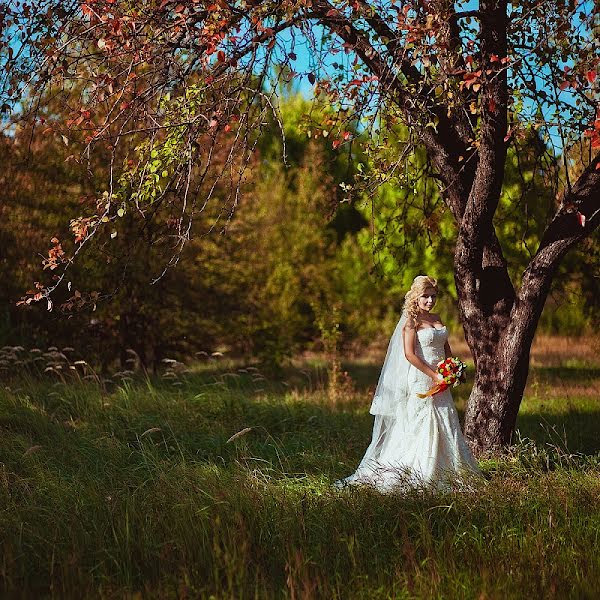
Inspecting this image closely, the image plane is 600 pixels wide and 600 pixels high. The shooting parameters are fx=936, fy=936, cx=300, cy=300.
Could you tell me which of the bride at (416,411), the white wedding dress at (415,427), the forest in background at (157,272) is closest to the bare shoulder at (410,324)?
the bride at (416,411)

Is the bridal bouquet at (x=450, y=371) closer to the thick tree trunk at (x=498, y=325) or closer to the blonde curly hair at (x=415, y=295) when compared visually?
the blonde curly hair at (x=415, y=295)

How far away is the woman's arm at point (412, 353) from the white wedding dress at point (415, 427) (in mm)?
76

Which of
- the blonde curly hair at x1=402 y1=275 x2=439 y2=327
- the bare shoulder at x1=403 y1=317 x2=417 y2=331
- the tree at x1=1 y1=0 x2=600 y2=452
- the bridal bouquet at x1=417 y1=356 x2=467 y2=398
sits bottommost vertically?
the bridal bouquet at x1=417 y1=356 x2=467 y2=398

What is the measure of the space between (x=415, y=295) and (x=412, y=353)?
0.52 meters

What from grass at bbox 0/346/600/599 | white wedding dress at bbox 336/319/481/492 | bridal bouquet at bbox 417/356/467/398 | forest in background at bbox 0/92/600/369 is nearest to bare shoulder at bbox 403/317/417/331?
white wedding dress at bbox 336/319/481/492

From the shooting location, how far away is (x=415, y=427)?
8320 millimetres

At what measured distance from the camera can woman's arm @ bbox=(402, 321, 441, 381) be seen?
8227 millimetres

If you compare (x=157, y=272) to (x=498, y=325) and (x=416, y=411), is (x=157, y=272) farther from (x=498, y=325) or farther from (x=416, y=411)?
(x=416, y=411)

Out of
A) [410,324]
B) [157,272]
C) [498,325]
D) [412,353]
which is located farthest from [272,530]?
[157,272]

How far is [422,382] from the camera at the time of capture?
8.32 meters

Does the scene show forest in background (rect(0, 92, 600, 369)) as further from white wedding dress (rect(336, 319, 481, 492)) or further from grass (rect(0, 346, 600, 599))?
grass (rect(0, 346, 600, 599))

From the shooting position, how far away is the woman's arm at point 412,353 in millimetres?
8227

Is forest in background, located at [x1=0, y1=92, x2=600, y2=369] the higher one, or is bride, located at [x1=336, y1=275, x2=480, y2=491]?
forest in background, located at [x1=0, y1=92, x2=600, y2=369]

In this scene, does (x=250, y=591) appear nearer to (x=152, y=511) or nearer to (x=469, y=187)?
(x=152, y=511)
